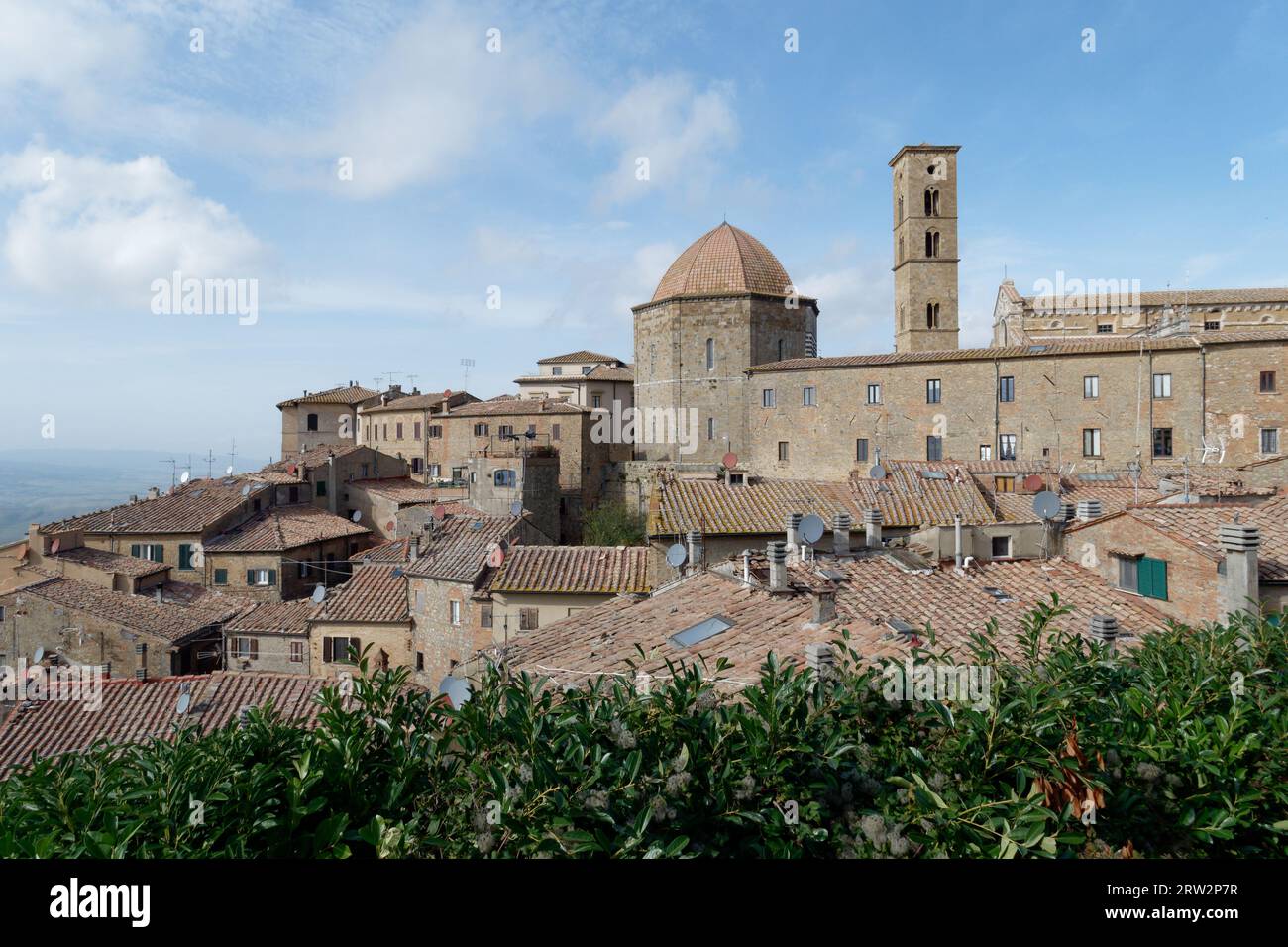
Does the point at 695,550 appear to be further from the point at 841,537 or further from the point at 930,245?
the point at 930,245

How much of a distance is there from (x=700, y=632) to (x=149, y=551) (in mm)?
31745

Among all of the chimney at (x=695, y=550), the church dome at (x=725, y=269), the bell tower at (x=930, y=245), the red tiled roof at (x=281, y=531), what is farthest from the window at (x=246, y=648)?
the bell tower at (x=930, y=245)

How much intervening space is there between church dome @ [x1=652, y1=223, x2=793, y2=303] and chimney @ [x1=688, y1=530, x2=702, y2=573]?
33.1m

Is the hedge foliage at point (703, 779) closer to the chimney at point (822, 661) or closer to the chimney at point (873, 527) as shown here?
the chimney at point (822, 661)

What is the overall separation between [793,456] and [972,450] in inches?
356

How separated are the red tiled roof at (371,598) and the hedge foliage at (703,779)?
21959 mm

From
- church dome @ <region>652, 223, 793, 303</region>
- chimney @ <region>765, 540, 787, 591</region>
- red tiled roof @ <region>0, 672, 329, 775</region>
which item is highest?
church dome @ <region>652, 223, 793, 303</region>

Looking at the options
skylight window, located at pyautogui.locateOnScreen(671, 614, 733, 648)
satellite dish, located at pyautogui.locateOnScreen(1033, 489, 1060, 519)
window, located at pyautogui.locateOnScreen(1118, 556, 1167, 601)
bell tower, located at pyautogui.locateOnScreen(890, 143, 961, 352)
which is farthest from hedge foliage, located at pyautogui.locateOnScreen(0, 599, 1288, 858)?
bell tower, located at pyautogui.locateOnScreen(890, 143, 961, 352)

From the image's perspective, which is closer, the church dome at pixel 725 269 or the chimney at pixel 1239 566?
the chimney at pixel 1239 566

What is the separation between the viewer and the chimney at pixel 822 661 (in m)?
4.55

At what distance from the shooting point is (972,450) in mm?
39219

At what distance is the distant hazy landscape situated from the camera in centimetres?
6500

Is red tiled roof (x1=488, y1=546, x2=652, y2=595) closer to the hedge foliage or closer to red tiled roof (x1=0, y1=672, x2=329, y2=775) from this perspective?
red tiled roof (x1=0, y1=672, x2=329, y2=775)
